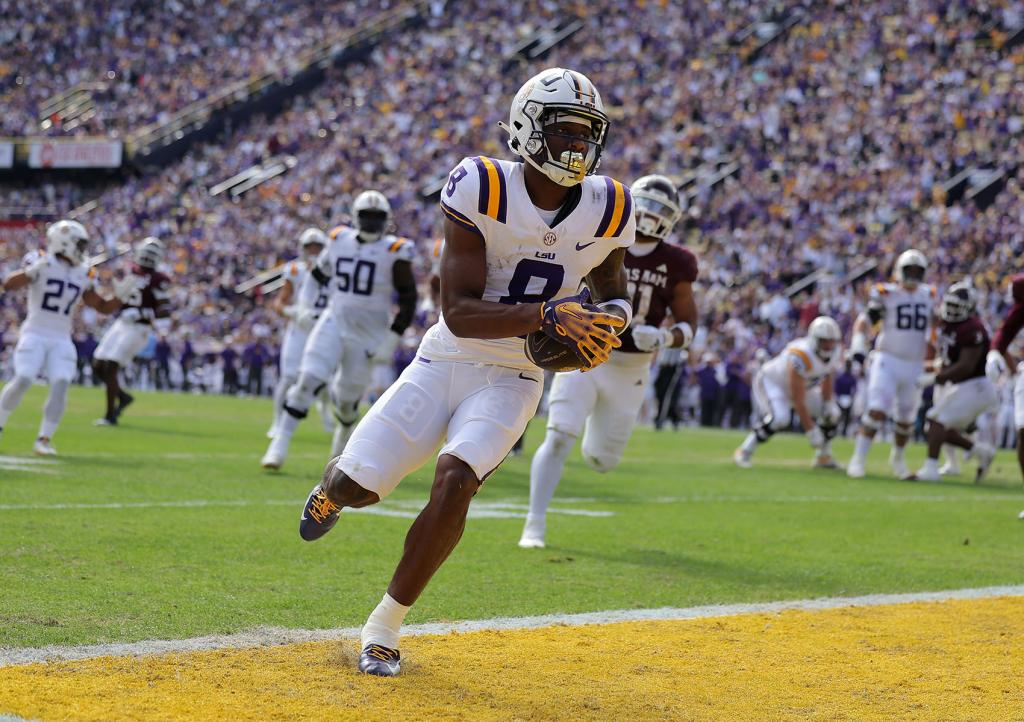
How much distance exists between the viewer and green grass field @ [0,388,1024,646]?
496cm

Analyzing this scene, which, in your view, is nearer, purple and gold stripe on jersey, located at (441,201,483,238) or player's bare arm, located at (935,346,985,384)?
purple and gold stripe on jersey, located at (441,201,483,238)

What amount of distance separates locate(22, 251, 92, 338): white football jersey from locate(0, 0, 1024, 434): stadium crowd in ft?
48.1

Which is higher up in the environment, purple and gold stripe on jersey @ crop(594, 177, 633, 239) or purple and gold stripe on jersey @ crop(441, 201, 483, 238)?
purple and gold stripe on jersey @ crop(594, 177, 633, 239)

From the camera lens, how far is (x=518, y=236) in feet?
14.3

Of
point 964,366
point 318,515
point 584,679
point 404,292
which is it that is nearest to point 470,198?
point 318,515

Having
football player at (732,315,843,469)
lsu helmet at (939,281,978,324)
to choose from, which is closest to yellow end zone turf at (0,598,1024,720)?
lsu helmet at (939,281,978,324)

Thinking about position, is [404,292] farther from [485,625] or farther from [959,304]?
[485,625]

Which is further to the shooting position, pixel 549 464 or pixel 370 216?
pixel 370 216

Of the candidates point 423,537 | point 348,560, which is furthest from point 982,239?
point 423,537

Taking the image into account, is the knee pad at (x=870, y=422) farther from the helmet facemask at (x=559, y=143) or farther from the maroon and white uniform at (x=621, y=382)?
the helmet facemask at (x=559, y=143)

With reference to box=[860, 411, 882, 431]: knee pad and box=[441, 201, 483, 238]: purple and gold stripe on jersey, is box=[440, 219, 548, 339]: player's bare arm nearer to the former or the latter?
box=[441, 201, 483, 238]: purple and gold stripe on jersey

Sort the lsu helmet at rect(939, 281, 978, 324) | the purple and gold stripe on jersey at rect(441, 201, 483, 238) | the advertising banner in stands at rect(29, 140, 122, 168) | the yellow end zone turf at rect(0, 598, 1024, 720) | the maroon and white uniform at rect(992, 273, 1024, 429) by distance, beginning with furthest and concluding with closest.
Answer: the advertising banner in stands at rect(29, 140, 122, 168) → the lsu helmet at rect(939, 281, 978, 324) → the maroon and white uniform at rect(992, 273, 1024, 429) → the purple and gold stripe on jersey at rect(441, 201, 483, 238) → the yellow end zone turf at rect(0, 598, 1024, 720)

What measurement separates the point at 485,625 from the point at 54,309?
7.14 meters

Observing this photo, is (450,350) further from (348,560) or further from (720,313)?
(720,313)
